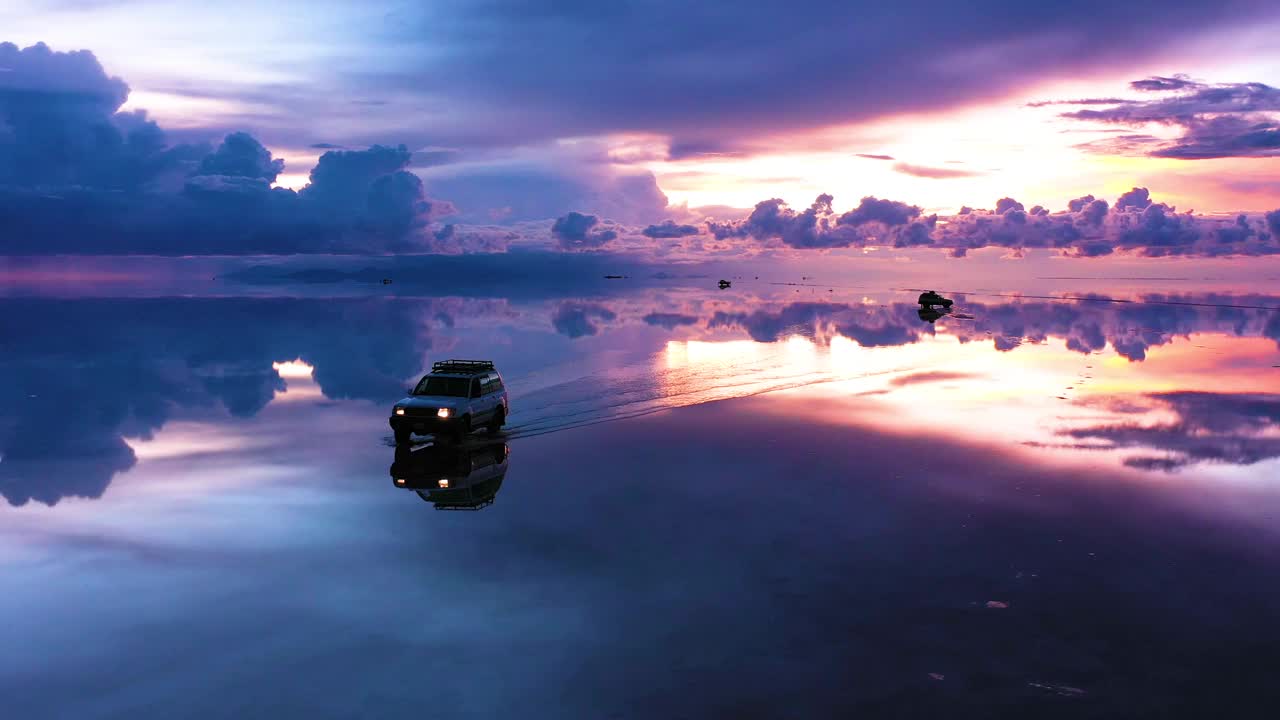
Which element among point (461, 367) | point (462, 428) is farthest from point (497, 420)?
point (462, 428)

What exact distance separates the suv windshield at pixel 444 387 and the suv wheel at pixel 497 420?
5.13 feet

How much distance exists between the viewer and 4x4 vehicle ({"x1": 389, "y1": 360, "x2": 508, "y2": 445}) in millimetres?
27297

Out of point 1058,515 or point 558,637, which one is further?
point 1058,515

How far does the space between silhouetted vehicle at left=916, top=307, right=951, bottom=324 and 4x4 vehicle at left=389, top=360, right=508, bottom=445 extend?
70.6m

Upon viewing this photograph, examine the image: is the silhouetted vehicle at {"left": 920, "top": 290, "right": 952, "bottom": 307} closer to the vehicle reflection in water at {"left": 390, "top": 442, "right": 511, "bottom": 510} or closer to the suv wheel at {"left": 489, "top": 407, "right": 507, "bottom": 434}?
the suv wheel at {"left": 489, "top": 407, "right": 507, "bottom": 434}

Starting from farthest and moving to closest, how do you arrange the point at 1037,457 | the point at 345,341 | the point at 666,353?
the point at 345,341, the point at 666,353, the point at 1037,457

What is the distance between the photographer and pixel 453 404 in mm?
27531

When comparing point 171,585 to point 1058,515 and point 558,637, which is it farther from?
point 1058,515

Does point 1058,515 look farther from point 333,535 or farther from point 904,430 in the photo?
point 333,535

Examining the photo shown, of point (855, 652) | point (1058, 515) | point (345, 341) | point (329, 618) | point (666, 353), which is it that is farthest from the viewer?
point (345, 341)

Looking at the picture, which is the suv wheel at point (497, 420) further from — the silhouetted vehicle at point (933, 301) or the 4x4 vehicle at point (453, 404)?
the silhouetted vehicle at point (933, 301)

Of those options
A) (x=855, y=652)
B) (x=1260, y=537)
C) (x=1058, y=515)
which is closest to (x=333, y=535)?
(x=855, y=652)

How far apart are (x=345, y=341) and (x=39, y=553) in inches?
2076

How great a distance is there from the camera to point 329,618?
45.6 feet
